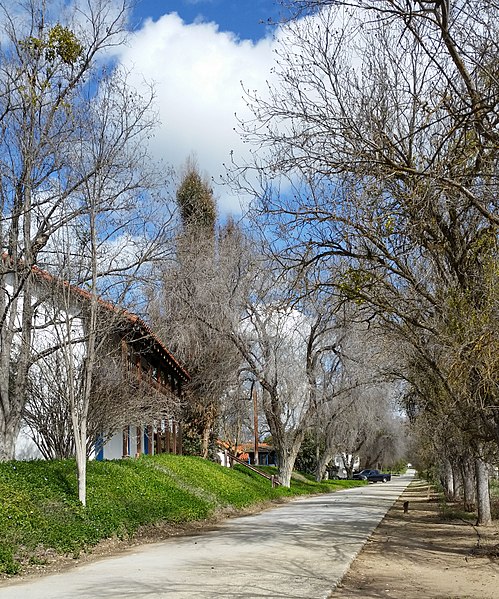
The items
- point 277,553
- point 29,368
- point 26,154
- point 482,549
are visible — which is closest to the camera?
point 277,553

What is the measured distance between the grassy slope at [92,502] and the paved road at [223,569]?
2.77 ft

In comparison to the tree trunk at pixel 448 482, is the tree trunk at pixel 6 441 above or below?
above

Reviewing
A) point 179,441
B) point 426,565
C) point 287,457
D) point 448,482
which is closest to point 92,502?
point 426,565

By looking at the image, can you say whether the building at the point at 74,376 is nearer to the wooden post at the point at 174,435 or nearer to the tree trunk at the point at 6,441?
the tree trunk at the point at 6,441

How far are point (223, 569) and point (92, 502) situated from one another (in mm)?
4850

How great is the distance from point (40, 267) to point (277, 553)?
7.92 meters

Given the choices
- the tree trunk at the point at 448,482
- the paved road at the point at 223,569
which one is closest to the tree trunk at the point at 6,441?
the paved road at the point at 223,569

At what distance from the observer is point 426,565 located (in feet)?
40.9

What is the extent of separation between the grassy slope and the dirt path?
4.79 meters

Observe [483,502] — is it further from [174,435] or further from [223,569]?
[174,435]

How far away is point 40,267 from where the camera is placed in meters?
16.4

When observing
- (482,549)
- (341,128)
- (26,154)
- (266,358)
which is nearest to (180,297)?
(266,358)

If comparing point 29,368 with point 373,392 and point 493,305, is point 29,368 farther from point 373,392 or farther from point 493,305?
point 373,392

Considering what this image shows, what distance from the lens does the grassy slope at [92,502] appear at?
11.9 m
